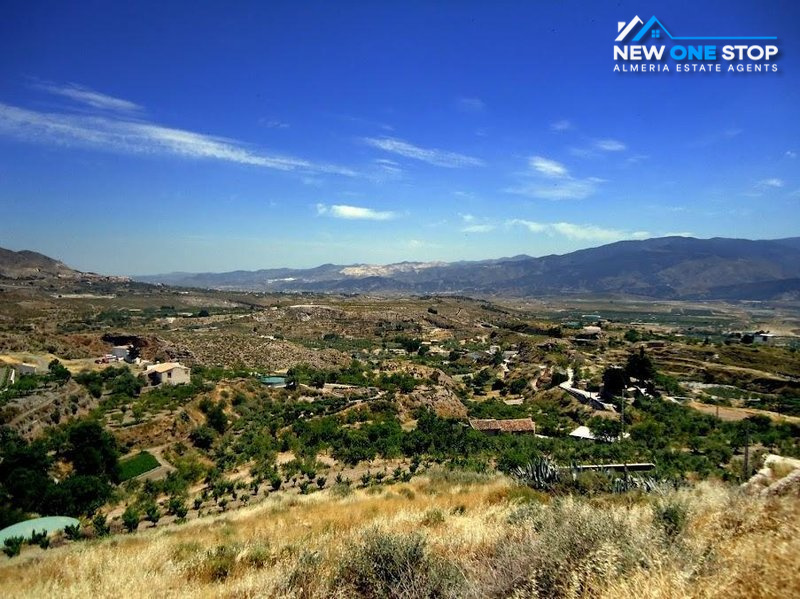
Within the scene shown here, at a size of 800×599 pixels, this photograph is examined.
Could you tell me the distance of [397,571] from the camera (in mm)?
5434

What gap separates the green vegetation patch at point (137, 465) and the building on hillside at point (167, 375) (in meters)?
14.2

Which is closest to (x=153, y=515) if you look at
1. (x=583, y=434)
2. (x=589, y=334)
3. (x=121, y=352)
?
(x=583, y=434)

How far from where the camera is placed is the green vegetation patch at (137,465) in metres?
21.3

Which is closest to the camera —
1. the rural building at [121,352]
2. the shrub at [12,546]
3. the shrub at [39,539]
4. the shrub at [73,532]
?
the shrub at [12,546]

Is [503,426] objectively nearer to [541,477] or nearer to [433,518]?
[541,477]

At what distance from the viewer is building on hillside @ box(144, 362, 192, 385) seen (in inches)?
1453

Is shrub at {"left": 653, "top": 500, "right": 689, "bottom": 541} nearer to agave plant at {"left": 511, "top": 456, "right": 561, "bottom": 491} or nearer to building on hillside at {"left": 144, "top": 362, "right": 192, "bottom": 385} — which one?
agave plant at {"left": 511, "top": 456, "right": 561, "bottom": 491}

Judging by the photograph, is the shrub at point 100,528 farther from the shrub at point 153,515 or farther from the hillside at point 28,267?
the hillside at point 28,267

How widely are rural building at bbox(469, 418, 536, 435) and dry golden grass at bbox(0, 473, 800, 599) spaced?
22.0 meters

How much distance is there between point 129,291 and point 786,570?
7039 inches

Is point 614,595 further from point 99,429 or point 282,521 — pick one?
point 99,429

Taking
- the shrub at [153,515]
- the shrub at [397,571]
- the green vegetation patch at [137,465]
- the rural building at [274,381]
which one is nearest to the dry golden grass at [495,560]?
the shrub at [397,571]

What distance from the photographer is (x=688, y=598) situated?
376 cm

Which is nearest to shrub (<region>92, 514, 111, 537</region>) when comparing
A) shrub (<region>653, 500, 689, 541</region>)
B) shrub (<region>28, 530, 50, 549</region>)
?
shrub (<region>28, 530, 50, 549</region>)
